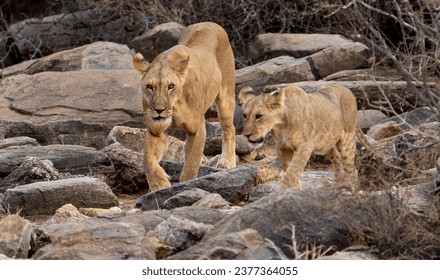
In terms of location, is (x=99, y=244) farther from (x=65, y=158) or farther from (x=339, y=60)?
(x=339, y=60)

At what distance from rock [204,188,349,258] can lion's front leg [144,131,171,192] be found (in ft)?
7.64

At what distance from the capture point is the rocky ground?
25.5 ft

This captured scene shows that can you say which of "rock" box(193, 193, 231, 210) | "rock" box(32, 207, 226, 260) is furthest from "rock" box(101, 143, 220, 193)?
"rock" box(32, 207, 226, 260)

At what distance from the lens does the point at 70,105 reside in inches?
572

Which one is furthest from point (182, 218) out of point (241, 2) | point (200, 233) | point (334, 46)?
point (241, 2)

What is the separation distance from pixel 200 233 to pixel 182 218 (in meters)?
0.30

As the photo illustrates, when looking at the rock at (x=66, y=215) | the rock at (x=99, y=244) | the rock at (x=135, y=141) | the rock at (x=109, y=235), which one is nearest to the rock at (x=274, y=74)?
the rock at (x=135, y=141)

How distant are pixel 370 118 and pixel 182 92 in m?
3.44

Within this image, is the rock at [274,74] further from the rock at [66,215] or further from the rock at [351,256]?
the rock at [351,256]

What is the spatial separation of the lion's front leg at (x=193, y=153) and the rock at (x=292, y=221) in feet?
8.76

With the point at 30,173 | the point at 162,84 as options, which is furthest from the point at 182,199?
the point at 30,173

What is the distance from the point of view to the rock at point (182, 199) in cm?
926

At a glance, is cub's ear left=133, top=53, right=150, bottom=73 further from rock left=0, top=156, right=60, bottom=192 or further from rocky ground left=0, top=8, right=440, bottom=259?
rock left=0, top=156, right=60, bottom=192
